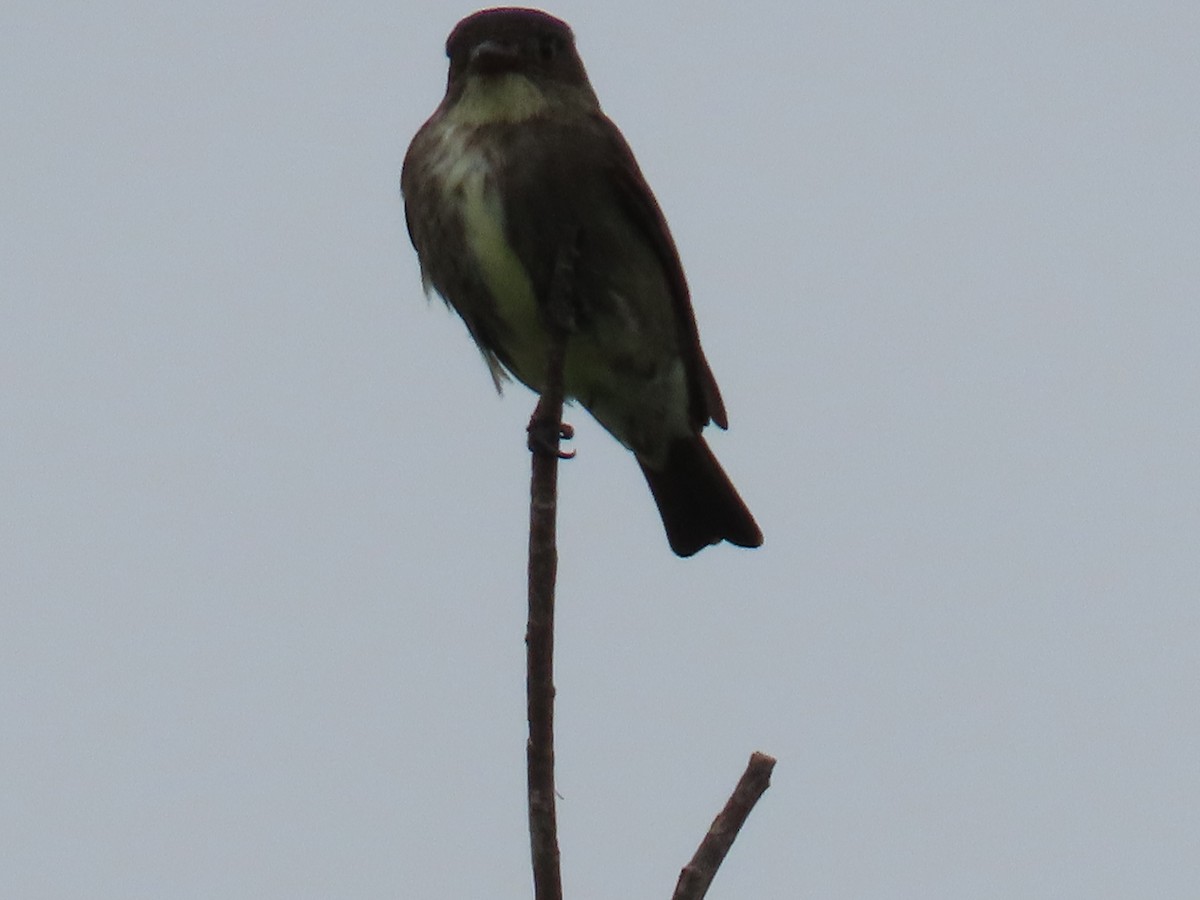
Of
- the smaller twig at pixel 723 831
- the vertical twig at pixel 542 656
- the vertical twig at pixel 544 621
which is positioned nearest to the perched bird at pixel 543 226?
the vertical twig at pixel 544 621

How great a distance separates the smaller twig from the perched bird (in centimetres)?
211

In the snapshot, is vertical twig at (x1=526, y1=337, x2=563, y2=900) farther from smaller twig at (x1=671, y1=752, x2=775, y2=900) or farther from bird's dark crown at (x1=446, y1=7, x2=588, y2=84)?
bird's dark crown at (x1=446, y1=7, x2=588, y2=84)

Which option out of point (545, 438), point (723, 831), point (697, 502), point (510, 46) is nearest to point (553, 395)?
point (545, 438)

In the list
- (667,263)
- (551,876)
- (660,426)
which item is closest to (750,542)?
(660,426)

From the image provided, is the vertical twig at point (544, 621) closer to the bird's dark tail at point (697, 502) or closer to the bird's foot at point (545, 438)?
the bird's foot at point (545, 438)

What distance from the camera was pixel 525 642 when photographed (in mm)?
2906

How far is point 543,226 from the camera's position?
4.85m

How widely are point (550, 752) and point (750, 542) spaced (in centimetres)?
318

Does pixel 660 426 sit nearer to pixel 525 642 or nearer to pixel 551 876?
pixel 525 642

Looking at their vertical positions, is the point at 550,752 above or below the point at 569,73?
below

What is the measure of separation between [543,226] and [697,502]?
1302 mm

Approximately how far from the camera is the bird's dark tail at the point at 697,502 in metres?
5.79

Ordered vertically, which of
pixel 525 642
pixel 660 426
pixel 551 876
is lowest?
pixel 551 876

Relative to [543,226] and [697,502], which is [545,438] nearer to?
[543,226]
